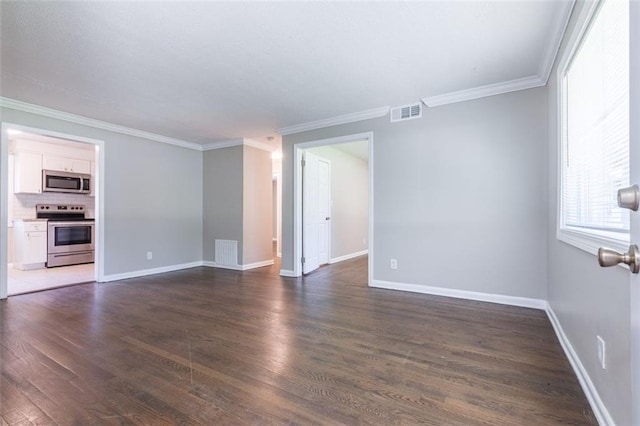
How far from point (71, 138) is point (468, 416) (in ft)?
17.8

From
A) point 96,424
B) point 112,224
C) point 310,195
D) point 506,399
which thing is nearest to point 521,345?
point 506,399

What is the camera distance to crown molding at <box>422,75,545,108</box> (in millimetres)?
3117

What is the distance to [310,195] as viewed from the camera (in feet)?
17.0

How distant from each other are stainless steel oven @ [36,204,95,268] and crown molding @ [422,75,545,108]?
22.1 feet

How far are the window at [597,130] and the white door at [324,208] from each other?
3762 millimetres

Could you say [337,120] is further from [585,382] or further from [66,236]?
[66,236]

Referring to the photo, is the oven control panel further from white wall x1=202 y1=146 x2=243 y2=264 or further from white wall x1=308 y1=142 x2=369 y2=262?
white wall x1=308 y1=142 x2=369 y2=262

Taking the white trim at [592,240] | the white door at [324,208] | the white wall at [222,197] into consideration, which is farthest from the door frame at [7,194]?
the white trim at [592,240]

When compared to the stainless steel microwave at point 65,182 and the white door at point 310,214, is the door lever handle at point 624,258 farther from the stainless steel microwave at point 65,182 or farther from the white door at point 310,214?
the stainless steel microwave at point 65,182

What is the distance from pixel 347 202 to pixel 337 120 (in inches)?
110

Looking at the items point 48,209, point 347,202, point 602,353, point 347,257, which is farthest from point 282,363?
point 48,209

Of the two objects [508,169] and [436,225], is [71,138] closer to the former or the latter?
[436,225]

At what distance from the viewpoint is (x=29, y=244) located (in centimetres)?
539

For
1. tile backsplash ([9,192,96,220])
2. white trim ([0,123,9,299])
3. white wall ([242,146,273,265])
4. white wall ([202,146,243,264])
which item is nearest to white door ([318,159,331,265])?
white wall ([242,146,273,265])
